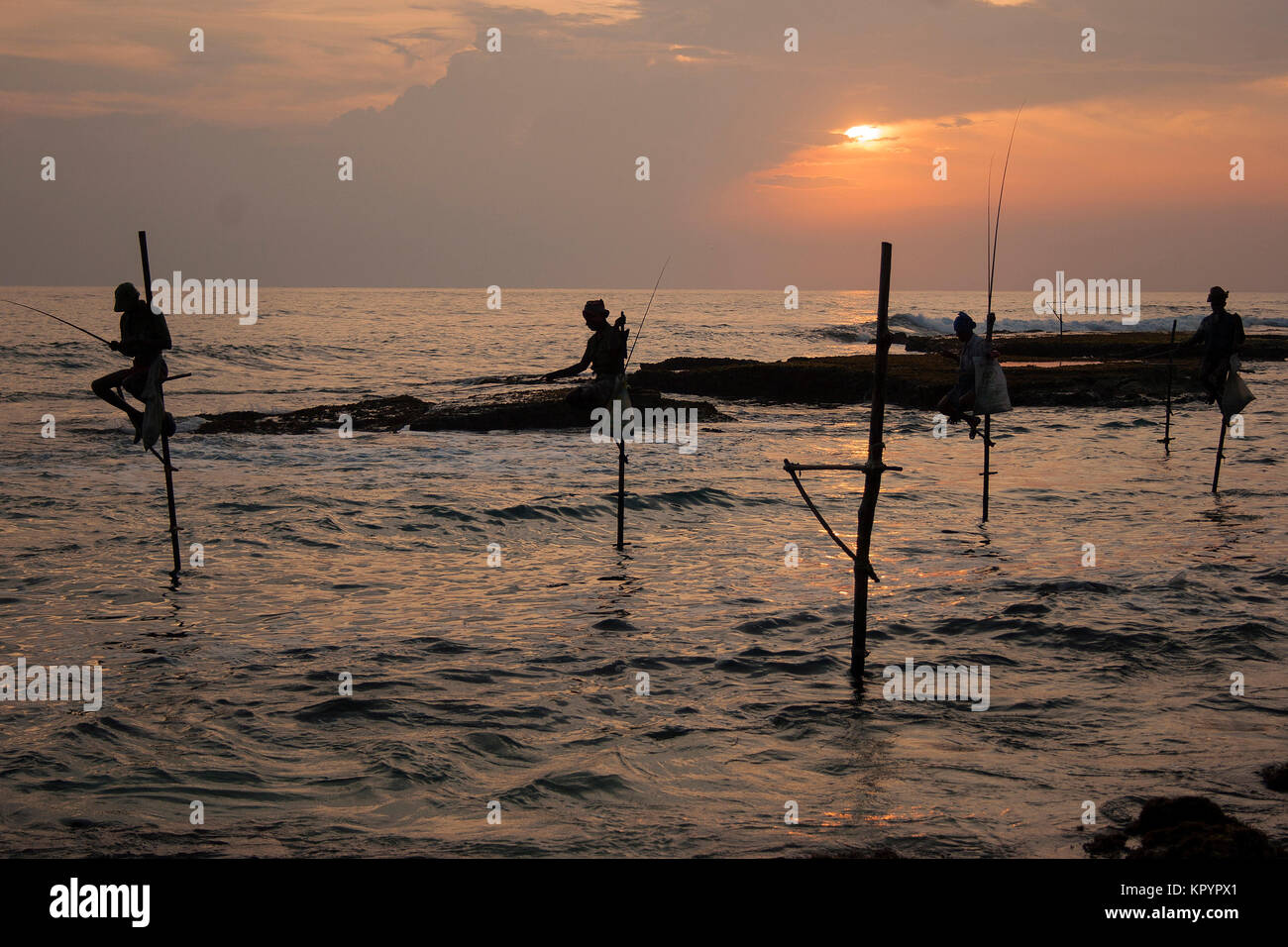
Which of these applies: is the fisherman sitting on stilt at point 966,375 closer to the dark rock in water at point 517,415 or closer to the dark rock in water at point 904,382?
the dark rock in water at point 517,415

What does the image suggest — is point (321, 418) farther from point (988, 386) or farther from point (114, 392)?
point (988, 386)

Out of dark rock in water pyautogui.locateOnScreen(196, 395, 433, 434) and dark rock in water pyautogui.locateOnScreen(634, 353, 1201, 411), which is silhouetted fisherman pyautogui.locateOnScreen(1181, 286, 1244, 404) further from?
dark rock in water pyautogui.locateOnScreen(196, 395, 433, 434)

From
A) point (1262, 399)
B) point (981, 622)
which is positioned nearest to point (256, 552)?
point (981, 622)

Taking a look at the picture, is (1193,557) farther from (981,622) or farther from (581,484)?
(581,484)

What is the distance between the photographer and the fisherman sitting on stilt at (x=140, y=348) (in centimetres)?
1160

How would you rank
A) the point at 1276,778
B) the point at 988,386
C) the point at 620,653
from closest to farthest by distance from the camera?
1. the point at 1276,778
2. the point at 620,653
3. the point at 988,386

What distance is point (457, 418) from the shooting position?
29.0 m

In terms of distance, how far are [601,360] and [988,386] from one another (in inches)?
204

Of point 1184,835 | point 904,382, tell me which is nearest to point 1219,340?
point 1184,835

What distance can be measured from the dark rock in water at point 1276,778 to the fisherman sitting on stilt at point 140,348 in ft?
35.0

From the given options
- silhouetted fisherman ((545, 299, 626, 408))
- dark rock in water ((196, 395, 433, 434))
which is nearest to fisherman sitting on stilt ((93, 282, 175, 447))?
silhouetted fisherman ((545, 299, 626, 408))
